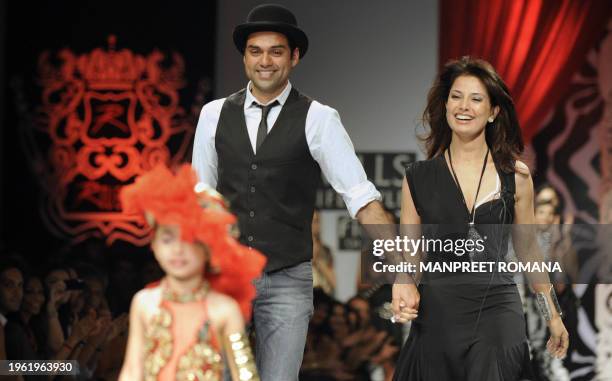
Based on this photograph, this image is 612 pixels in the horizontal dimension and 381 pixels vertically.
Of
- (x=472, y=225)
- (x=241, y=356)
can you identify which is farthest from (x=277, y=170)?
(x=241, y=356)

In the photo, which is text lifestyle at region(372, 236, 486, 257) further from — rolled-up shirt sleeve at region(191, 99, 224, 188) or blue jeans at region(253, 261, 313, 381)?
rolled-up shirt sleeve at region(191, 99, 224, 188)

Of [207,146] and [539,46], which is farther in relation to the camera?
[539,46]

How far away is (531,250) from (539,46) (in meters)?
3.43

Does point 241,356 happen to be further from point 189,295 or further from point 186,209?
point 186,209

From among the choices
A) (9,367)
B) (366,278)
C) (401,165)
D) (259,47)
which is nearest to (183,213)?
(259,47)

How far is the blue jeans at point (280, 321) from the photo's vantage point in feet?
12.0

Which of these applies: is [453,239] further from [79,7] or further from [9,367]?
[79,7]

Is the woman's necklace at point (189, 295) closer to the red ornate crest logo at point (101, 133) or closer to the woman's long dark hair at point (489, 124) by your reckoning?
the woman's long dark hair at point (489, 124)

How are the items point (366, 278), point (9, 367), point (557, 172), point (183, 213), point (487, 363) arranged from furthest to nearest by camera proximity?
point (557, 172) → point (9, 367) → point (366, 278) → point (487, 363) → point (183, 213)

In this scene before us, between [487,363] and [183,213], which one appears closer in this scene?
[183,213]

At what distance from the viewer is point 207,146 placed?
3859mm

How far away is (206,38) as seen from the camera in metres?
7.37

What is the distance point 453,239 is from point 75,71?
4087 mm

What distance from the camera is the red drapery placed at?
7.12 m
